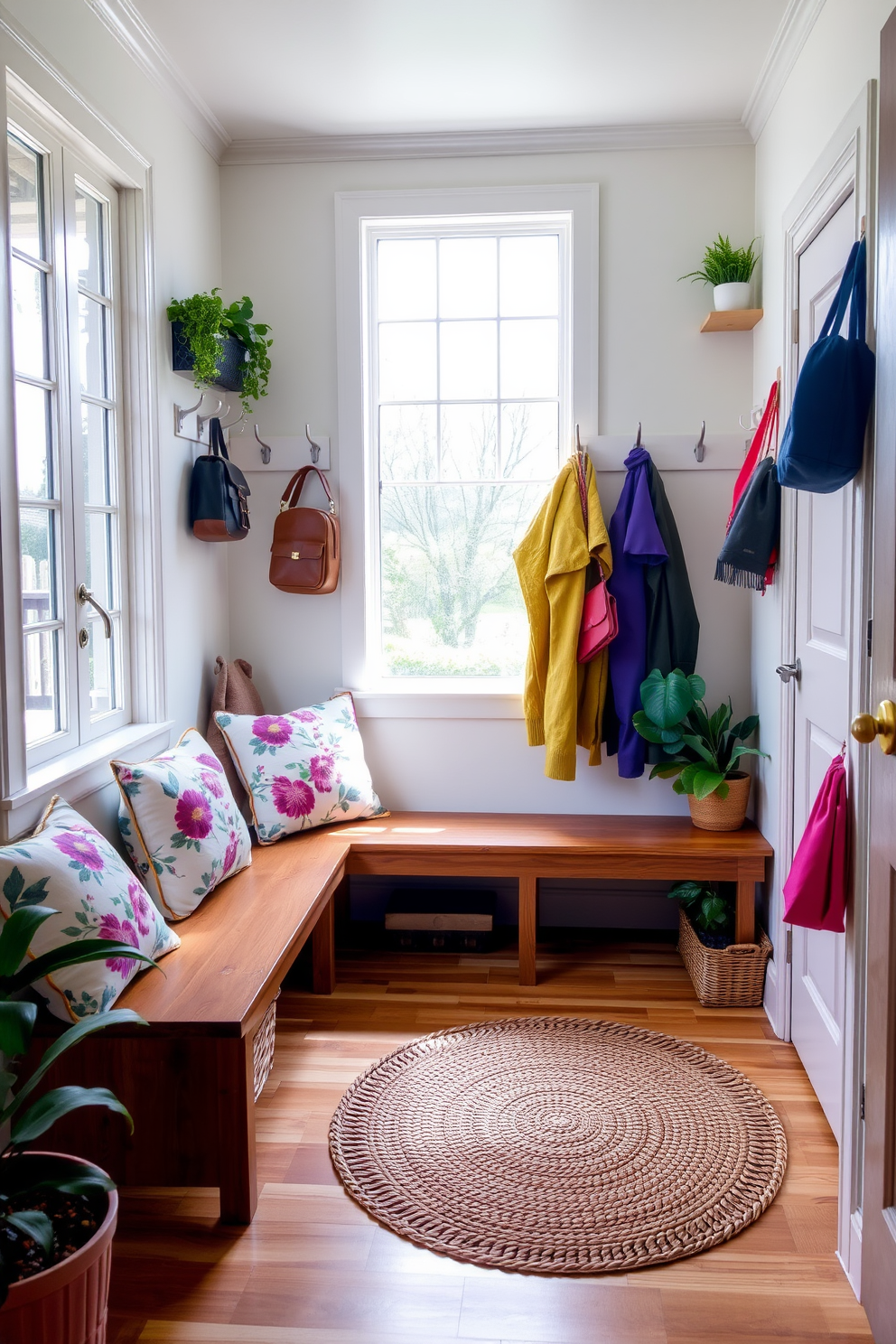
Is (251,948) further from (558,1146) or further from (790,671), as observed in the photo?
(790,671)

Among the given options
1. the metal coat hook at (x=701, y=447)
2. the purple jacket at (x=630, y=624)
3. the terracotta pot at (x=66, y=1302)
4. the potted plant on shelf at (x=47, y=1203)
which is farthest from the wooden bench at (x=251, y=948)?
the metal coat hook at (x=701, y=447)

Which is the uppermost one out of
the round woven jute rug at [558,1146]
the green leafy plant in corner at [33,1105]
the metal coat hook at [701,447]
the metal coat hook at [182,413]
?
the metal coat hook at [182,413]

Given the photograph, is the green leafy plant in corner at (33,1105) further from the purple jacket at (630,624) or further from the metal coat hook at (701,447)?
the metal coat hook at (701,447)

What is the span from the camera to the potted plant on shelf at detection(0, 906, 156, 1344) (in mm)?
1361

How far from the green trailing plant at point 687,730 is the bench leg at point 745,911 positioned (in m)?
0.28

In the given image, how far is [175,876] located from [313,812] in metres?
0.80

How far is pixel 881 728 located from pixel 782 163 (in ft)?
7.16

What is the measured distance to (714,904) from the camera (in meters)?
3.05

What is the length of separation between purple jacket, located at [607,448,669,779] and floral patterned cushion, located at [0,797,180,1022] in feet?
5.75

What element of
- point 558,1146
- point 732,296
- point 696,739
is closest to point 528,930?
point 696,739

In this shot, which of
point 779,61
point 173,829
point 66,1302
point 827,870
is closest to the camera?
point 66,1302

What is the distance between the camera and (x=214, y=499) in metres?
3.16

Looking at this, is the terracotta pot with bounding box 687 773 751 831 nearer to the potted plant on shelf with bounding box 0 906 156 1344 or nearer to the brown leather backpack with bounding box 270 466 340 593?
the brown leather backpack with bounding box 270 466 340 593

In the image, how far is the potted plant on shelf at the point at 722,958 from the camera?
118 inches
